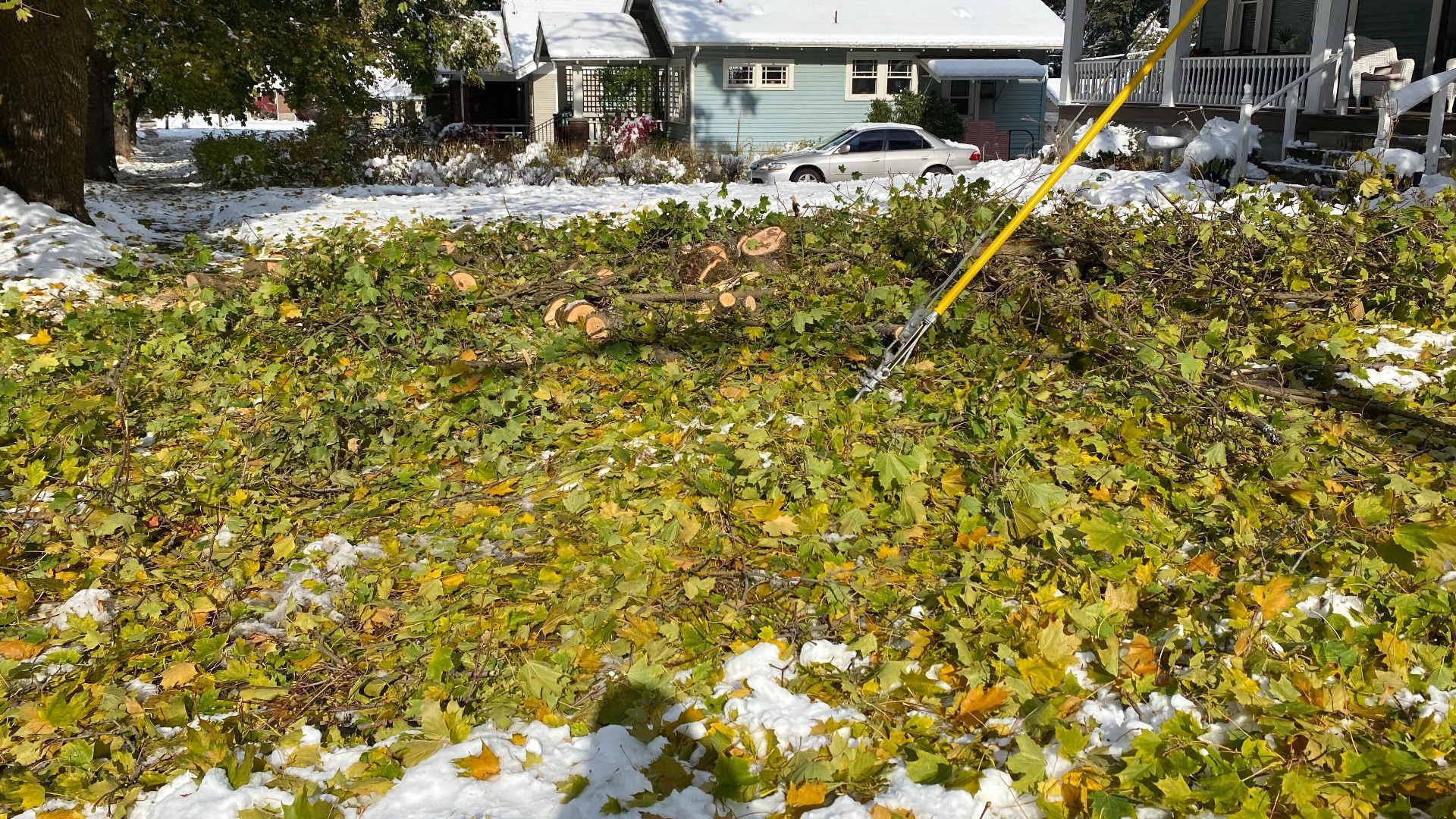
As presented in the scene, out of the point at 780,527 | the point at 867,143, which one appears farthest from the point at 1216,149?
the point at 780,527

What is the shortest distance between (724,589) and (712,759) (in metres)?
1.02

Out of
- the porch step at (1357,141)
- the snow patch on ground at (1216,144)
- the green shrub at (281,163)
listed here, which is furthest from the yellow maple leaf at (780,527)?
the green shrub at (281,163)

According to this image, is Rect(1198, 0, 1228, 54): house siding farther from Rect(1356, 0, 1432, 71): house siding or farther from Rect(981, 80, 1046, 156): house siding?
Rect(981, 80, 1046, 156): house siding

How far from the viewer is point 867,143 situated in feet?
62.6

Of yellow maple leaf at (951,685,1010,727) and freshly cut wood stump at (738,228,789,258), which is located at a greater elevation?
freshly cut wood stump at (738,228,789,258)

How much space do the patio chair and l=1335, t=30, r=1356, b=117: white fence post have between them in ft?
0.30

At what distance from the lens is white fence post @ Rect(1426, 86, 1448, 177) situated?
1184 cm

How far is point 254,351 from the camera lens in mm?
7105

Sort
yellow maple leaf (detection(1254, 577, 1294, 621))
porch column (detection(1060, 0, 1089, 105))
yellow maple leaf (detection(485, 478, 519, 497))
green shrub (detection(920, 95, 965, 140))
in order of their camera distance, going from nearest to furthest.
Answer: yellow maple leaf (detection(1254, 577, 1294, 621)) → yellow maple leaf (detection(485, 478, 519, 497)) → porch column (detection(1060, 0, 1089, 105)) → green shrub (detection(920, 95, 965, 140))

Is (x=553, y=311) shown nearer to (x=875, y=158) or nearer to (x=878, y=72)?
(x=875, y=158)

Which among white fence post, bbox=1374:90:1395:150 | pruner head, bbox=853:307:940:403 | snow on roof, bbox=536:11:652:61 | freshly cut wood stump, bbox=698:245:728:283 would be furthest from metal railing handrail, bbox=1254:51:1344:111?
snow on roof, bbox=536:11:652:61

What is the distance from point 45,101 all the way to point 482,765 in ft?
34.8

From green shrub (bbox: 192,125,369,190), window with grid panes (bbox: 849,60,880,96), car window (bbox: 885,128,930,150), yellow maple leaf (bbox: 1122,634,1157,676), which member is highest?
window with grid panes (bbox: 849,60,880,96)

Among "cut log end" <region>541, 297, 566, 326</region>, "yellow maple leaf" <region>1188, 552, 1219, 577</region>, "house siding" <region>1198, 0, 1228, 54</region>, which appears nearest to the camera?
"yellow maple leaf" <region>1188, 552, 1219, 577</region>
